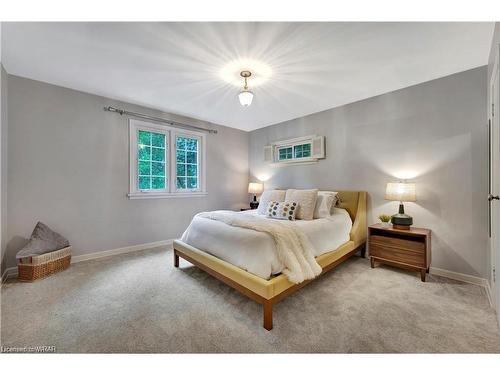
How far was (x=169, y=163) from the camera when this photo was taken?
3.88 meters

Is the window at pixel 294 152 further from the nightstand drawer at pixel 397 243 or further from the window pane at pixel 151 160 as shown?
the window pane at pixel 151 160

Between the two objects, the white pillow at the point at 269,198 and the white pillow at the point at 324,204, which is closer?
the white pillow at the point at 324,204

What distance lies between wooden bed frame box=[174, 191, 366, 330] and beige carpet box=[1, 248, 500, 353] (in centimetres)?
17

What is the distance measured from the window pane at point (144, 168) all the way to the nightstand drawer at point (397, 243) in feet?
12.1

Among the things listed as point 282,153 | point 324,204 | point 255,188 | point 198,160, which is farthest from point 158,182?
point 324,204

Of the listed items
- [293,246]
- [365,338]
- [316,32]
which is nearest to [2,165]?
[293,246]

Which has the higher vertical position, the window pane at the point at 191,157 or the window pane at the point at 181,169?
the window pane at the point at 191,157

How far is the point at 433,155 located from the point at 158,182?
4.22 metres

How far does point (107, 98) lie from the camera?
322 centimetres

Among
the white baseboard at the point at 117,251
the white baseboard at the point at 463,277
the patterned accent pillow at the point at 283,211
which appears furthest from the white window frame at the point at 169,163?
the white baseboard at the point at 463,277

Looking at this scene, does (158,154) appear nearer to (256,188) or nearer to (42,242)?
(42,242)

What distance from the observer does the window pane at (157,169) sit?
373 cm
